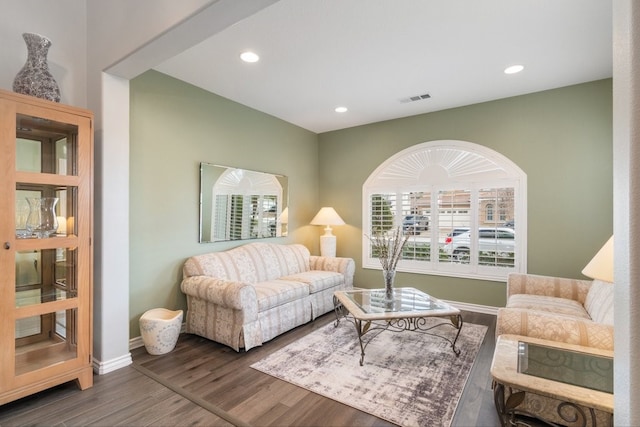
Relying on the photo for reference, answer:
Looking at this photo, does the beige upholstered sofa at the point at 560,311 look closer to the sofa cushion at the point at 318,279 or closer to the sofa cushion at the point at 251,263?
the sofa cushion at the point at 318,279

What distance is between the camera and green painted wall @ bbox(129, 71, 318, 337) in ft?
10.0

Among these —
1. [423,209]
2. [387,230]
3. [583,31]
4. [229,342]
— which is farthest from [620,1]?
[387,230]

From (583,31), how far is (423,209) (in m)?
2.55

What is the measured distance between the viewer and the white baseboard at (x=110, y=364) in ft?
8.08

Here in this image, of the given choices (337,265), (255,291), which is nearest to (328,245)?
(337,265)

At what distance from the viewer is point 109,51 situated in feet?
7.94

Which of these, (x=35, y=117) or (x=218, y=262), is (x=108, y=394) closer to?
(x=218, y=262)

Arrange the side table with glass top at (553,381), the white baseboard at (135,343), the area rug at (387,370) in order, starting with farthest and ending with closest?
the white baseboard at (135,343) < the area rug at (387,370) < the side table with glass top at (553,381)

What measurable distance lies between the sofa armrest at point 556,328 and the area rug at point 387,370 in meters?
0.62

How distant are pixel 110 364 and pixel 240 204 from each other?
7.14 ft

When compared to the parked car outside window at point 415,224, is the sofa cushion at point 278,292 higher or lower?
lower

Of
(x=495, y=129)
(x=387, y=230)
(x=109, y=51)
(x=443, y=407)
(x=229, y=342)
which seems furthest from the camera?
(x=387, y=230)

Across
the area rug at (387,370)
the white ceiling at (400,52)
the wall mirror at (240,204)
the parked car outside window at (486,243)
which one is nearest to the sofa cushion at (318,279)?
the area rug at (387,370)

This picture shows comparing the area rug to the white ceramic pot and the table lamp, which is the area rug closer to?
the white ceramic pot
